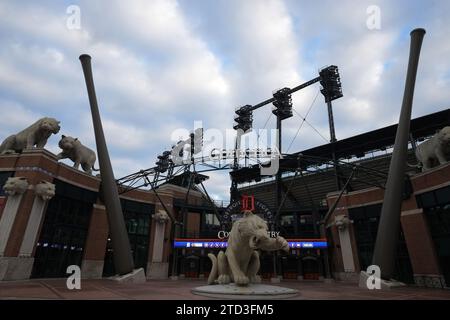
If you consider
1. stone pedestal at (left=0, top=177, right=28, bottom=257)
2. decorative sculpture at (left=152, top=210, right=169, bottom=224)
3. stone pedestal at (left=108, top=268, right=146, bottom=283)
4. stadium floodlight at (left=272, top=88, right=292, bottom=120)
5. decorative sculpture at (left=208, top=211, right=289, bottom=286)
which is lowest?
stone pedestal at (left=108, top=268, right=146, bottom=283)

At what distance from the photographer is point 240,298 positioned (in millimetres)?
9516

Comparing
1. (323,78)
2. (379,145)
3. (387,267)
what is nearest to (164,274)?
(387,267)

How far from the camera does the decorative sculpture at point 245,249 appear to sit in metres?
9.38

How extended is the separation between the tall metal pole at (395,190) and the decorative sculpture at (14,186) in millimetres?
22254

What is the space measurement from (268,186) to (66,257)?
3283cm

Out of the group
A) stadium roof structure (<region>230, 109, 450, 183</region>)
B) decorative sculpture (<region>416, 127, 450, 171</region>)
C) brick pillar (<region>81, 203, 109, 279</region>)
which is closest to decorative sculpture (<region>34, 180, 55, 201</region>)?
brick pillar (<region>81, 203, 109, 279</region>)

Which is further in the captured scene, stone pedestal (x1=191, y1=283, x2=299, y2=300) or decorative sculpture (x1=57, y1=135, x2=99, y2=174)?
decorative sculpture (x1=57, y1=135, x2=99, y2=174)

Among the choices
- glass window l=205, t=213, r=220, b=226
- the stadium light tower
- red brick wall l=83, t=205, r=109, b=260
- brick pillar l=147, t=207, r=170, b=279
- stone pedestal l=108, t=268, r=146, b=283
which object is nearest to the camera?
stone pedestal l=108, t=268, r=146, b=283

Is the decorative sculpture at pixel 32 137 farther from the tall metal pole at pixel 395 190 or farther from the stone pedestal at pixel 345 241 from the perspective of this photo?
the stone pedestal at pixel 345 241

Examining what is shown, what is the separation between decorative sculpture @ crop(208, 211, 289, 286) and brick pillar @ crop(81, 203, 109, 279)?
52.1 ft

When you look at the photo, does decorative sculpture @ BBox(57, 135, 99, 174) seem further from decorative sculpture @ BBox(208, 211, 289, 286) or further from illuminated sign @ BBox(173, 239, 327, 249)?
decorative sculpture @ BBox(208, 211, 289, 286)

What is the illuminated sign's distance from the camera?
26469 mm
